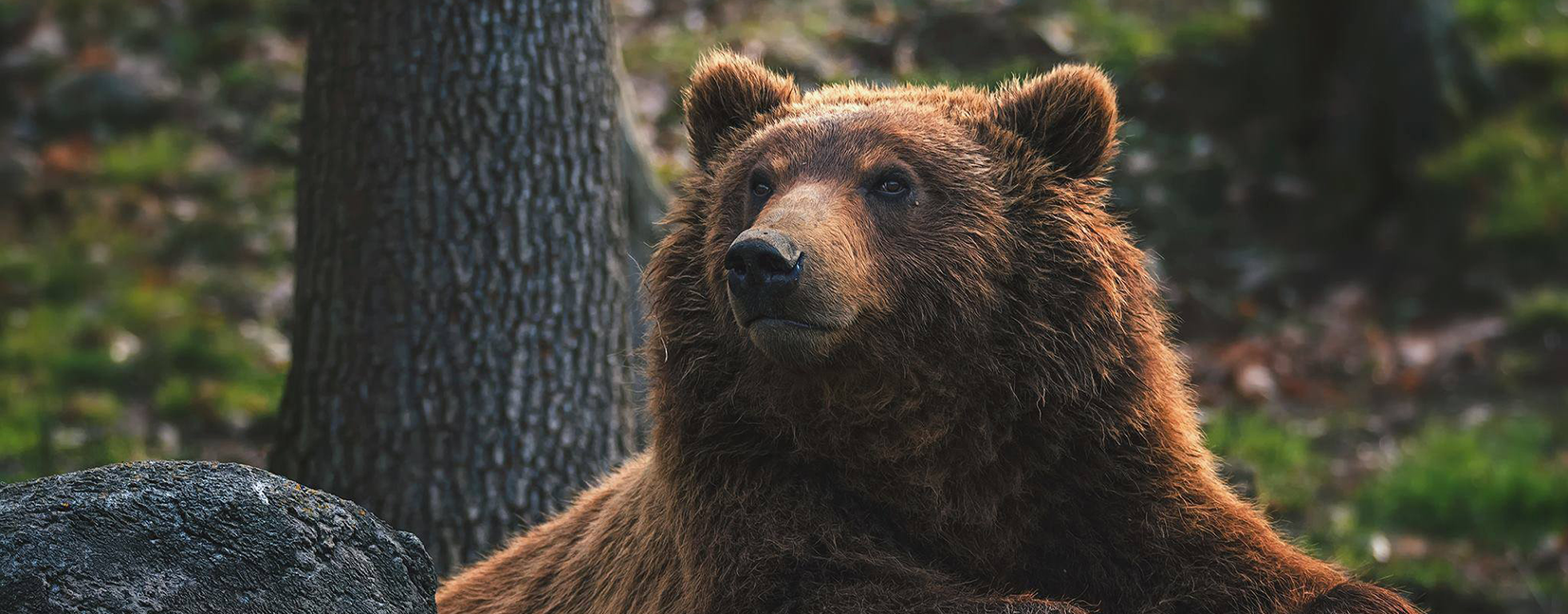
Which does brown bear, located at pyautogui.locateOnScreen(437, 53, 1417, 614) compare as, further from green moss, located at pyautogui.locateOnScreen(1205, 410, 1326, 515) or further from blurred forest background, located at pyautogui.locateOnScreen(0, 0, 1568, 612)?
green moss, located at pyautogui.locateOnScreen(1205, 410, 1326, 515)

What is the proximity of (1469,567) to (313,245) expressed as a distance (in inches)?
210

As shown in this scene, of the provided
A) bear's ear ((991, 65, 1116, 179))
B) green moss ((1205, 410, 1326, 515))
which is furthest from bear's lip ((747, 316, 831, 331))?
green moss ((1205, 410, 1326, 515))

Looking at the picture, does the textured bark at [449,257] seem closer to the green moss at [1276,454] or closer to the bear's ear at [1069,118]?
the bear's ear at [1069,118]

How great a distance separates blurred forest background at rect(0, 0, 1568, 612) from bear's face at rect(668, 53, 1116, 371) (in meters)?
2.96

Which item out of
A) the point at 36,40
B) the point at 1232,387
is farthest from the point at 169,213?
the point at 1232,387

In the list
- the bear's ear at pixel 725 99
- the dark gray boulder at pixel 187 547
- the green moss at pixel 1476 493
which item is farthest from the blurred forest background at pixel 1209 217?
the dark gray boulder at pixel 187 547

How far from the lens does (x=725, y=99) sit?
4086mm

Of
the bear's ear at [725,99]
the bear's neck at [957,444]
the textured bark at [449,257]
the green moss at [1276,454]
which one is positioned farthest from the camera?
the green moss at [1276,454]

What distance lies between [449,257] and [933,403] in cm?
208

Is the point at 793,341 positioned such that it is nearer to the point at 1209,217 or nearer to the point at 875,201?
the point at 875,201

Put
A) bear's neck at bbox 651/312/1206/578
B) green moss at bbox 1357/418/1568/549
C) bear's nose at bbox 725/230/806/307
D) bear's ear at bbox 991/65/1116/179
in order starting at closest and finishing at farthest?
bear's nose at bbox 725/230/806/307, bear's neck at bbox 651/312/1206/578, bear's ear at bbox 991/65/1116/179, green moss at bbox 1357/418/1568/549

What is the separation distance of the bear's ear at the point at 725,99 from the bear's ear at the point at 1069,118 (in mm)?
652

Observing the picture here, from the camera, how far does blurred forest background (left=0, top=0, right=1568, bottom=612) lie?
729 cm

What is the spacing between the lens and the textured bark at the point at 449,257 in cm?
485
